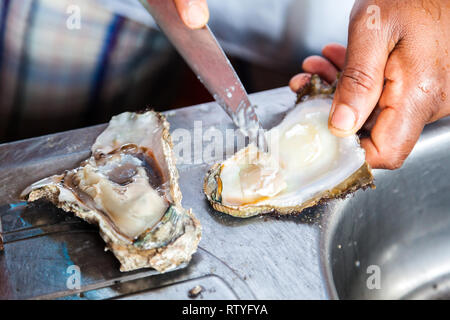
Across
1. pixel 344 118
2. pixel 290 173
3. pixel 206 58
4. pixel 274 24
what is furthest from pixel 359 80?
pixel 274 24

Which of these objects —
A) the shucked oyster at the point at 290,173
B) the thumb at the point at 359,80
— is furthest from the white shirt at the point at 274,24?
the shucked oyster at the point at 290,173

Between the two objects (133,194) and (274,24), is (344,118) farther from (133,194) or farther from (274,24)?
(274,24)

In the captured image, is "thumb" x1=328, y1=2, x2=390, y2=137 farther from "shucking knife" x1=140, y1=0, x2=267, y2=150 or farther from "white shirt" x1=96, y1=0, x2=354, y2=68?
"white shirt" x1=96, y1=0, x2=354, y2=68

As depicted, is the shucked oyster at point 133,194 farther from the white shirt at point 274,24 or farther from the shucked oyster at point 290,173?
the white shirt at point 274,24
